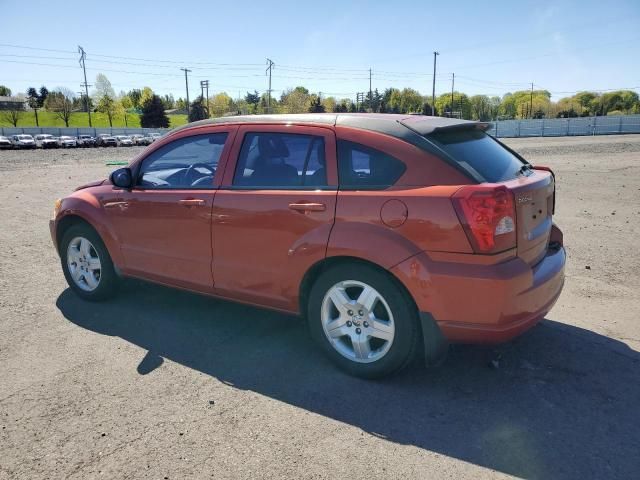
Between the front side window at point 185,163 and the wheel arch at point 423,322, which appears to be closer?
the wheel arch at point 423,322

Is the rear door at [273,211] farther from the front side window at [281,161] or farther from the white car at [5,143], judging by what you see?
the white car at [5,143]

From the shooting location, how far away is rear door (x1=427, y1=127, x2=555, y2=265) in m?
3.15

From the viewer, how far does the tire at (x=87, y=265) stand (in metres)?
4.91

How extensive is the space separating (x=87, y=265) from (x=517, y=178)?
158 inches

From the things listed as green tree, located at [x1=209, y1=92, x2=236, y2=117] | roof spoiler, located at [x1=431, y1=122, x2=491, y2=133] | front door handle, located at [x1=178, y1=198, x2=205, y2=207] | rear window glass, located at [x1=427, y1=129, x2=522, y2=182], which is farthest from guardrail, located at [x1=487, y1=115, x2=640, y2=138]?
green tree, located at [x1=209, y1=92, x2=236, y2=117]

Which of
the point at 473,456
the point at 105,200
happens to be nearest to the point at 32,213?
the point at 105,200

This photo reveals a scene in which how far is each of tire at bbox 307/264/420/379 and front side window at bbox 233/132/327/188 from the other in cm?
70

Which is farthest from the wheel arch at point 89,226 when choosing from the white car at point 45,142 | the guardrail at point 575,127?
the guardrail at point 575,127

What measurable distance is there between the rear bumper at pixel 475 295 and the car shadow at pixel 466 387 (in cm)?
46

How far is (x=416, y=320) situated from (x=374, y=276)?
38 centimetres

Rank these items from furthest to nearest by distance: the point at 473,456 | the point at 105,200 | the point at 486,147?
the point at 105,200 < the point at 486,147 < the point at 473,456

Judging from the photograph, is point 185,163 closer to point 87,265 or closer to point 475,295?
point 87,265

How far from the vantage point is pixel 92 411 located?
10.3 feet

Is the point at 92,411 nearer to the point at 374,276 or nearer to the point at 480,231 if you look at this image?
the point at 374,276
